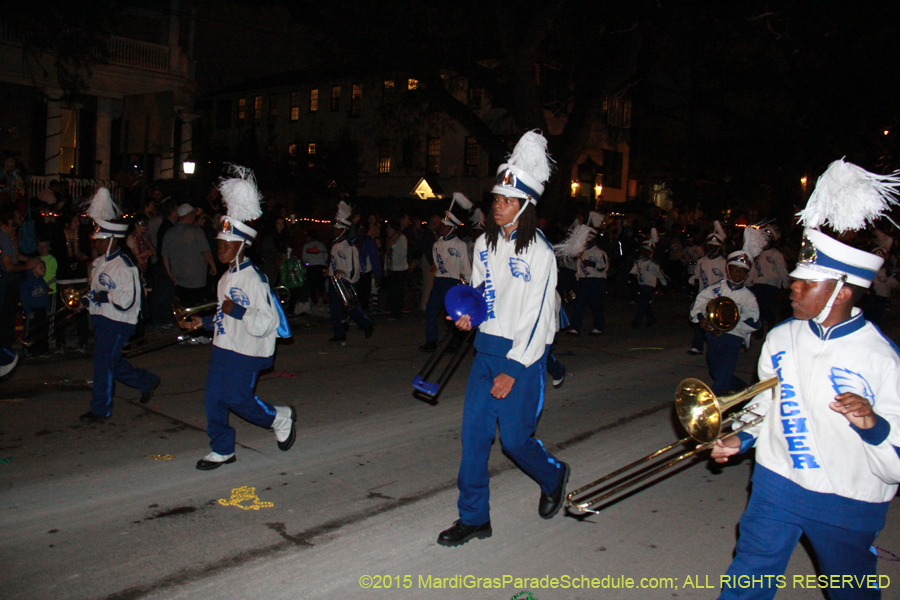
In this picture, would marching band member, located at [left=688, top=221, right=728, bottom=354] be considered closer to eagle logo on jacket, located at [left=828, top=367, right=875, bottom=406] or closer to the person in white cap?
the person in white cap

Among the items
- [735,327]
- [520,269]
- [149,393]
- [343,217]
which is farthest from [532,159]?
[343,217]

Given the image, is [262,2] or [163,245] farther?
[262,2]

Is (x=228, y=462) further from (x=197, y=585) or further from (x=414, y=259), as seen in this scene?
(x=414, y=259)

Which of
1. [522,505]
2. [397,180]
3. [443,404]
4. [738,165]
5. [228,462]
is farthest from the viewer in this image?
[397,180]

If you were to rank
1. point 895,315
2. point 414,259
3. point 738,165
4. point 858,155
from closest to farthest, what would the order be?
point 414,259 < point 895,315 < point 858,155 < point 738,165

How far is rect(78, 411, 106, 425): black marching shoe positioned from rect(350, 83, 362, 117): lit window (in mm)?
37095

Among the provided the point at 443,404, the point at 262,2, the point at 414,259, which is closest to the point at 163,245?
the point at 443,404

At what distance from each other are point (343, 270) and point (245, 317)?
5.79 m

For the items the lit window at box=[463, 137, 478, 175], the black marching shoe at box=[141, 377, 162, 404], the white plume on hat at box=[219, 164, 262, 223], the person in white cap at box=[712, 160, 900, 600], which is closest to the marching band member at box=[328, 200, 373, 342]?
the black marching shoe at box=[141, 377, 162, 404]

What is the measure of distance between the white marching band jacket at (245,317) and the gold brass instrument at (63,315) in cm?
208

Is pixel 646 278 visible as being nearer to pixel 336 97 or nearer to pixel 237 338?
pixel 237 338

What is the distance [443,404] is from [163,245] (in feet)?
18.1

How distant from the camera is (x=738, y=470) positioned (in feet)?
19.5

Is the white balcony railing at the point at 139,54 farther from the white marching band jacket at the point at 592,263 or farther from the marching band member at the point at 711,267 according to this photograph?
the marching band member at the point at 711,267
